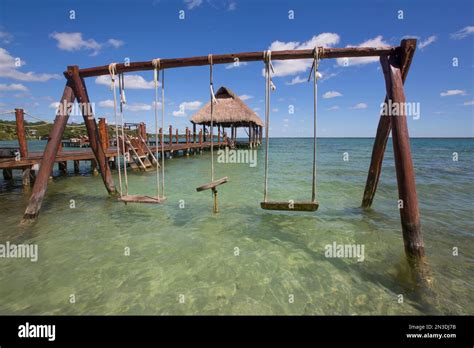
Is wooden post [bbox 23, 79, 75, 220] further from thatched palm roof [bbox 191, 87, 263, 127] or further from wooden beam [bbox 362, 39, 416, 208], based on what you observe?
thatched palm roof [bbox 191, 87, 263, 127]

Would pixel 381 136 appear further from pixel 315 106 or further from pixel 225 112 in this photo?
pixel 225 112

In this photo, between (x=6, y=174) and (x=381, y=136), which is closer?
(x=381, y=136)

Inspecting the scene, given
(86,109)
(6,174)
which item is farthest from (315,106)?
(6,174)

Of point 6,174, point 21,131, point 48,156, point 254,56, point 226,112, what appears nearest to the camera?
point 254,56

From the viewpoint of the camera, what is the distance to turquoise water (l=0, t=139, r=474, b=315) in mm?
2869

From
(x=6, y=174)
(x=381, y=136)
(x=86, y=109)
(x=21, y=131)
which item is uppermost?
(x=86, y=109)

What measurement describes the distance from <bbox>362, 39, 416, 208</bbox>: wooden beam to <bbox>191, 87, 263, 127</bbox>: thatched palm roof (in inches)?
819

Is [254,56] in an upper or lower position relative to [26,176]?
upper

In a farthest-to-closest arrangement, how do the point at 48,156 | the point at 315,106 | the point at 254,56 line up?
1. the point at 48,156
2. the point at 254,56
3. the point at 315,106

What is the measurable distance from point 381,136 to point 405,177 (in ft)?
5.81

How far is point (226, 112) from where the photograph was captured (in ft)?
86.6

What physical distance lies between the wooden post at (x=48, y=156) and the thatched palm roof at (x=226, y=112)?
810 inches

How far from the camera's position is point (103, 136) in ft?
43.4
